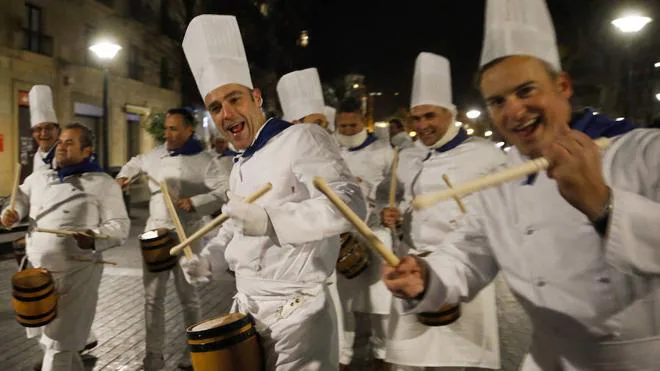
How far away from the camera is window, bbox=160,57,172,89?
36562 mm

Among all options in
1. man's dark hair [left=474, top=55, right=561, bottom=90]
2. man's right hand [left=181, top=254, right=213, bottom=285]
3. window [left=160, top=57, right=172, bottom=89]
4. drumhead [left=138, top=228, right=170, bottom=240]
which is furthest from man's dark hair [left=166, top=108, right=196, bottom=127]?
window [left=160, top=57, right=172, bottom=89]

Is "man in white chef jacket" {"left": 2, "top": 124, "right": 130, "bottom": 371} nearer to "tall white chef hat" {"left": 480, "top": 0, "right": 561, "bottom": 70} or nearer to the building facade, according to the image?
"tall white chef hat" {"left": 480, "top": 0, "right": 561, "bottom": 70}

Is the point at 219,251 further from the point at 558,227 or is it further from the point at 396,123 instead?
the point at 396,123

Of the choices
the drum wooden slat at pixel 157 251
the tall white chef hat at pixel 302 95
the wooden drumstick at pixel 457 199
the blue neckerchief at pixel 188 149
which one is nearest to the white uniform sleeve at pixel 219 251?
the wooden drumstick at pixel 457 199

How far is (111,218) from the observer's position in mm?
5363

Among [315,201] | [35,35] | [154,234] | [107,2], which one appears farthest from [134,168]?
[107,2]

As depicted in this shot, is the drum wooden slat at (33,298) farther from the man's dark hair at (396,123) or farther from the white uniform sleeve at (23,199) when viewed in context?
the man's dark hair at (396,123)

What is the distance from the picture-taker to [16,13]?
75.0 feet

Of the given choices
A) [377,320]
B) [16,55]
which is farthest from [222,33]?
[16,55]

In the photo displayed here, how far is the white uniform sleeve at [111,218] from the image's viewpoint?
17.0ft

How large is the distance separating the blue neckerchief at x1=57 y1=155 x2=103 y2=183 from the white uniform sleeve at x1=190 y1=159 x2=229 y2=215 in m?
1.28

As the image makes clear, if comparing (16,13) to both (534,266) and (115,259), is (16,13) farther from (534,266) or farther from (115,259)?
(534,266)

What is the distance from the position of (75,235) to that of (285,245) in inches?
104

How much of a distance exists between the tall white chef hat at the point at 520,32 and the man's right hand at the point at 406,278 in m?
0.90
